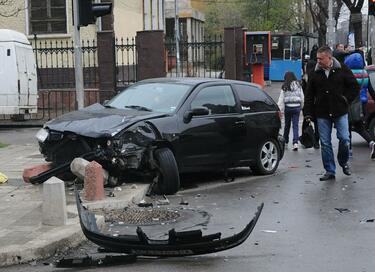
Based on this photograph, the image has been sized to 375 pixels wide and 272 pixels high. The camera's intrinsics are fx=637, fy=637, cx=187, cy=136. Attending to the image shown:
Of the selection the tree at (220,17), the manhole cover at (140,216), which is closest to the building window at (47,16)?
the manhole cover at (140,216)

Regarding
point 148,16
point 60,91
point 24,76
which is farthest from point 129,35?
point 24,76

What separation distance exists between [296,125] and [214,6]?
6131 cm

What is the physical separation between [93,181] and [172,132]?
1646 millimetres

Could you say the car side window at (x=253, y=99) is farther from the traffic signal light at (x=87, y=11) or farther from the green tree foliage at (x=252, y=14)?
the green tree foliage at (x=252, y=14)

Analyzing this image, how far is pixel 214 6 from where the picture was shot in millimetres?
73500

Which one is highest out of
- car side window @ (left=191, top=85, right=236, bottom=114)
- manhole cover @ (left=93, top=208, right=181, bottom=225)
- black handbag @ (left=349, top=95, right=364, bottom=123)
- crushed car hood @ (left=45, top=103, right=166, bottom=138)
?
car side window @ (left=191, top=85, right=236, bottom=114)

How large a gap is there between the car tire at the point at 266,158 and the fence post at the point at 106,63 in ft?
39.1

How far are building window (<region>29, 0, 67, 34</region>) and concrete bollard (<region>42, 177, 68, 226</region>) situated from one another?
20.0 meters

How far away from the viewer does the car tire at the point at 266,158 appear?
425 inches

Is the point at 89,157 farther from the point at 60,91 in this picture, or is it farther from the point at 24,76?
the point at 60,91

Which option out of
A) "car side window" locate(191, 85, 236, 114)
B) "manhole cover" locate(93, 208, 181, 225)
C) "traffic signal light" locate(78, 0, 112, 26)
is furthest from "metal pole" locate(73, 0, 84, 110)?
"manhole cover" locate(93, 208, 181, 225)

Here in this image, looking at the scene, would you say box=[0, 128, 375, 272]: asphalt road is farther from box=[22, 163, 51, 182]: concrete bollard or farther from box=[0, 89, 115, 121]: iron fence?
box=[0, 89, 115, 121]: iron fence

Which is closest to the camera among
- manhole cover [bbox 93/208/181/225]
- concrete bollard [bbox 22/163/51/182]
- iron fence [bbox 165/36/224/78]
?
manhole cover [bbox 93/208/181/225]

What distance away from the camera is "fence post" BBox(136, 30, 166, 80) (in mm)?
22297
